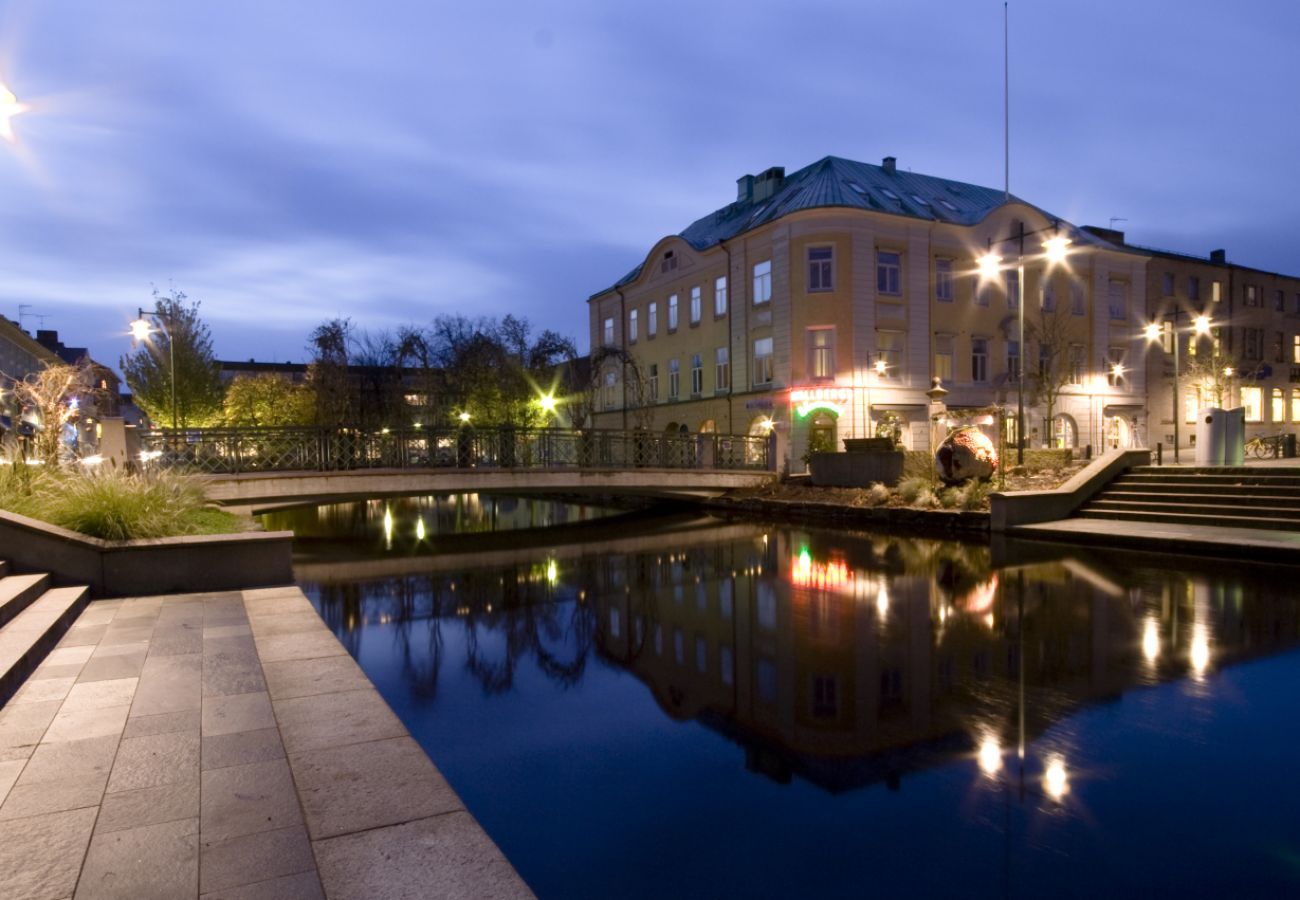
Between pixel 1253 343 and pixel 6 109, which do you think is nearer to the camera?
pixel 6 109

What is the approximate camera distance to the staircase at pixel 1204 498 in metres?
15.3

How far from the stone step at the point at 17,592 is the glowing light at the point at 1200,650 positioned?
1065 centimetres

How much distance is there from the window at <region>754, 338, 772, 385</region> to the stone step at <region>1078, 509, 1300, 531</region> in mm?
17833

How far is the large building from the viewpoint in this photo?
32.9m

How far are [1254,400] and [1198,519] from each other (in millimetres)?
42198

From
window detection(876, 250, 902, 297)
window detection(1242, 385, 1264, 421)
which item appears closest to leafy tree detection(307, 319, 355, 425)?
window detection(876, 250, 902, 297)

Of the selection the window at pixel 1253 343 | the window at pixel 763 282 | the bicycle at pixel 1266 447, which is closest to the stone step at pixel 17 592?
the window at pixel 763 282

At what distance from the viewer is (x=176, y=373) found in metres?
35.6

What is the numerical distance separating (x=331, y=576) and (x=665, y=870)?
451 inches

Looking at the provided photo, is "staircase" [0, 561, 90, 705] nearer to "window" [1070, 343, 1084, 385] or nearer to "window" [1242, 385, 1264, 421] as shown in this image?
"window" [1070, 343, 1084, 385]

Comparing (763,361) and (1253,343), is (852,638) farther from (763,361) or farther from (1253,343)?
(1253,343)

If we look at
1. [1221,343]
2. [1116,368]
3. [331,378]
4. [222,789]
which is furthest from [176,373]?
[1221,343]

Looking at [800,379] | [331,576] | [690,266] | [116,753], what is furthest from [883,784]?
[690,266]

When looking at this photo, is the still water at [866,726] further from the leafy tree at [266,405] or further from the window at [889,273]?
the leafy tree at [266,405]
